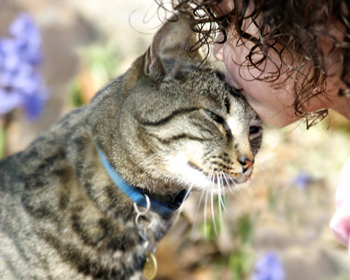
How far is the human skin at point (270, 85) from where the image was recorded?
4.14ft

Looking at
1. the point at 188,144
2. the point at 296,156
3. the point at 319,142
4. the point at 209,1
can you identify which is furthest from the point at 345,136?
the point at 209,1

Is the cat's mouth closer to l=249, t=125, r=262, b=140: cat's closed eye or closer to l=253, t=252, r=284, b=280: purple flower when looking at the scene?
l=249, t=125, r=262, b=140: cat's closed eye

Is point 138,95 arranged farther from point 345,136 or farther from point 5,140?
point 345,136

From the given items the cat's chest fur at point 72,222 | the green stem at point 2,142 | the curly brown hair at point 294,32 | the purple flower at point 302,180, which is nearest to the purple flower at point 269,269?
the purple flower at point 302,180

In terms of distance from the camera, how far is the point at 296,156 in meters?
3.03

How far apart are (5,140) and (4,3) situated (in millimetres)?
1335

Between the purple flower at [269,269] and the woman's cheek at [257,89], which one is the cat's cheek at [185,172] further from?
the purple flower at [269,269]

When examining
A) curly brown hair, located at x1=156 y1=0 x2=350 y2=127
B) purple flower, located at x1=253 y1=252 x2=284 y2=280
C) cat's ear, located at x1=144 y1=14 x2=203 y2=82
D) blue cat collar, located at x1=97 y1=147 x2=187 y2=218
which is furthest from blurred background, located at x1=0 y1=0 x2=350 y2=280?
curly brown hair, located at x1=156 y1=0 x2=350 y2=127

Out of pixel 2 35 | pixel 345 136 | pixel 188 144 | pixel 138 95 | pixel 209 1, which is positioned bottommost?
pixel 345 136

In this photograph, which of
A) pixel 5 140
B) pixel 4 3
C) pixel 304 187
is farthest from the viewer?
pixel 4 3

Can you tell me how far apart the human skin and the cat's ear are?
95 mm

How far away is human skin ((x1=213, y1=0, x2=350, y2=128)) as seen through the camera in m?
1.26

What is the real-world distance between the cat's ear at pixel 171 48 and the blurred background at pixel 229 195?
35.7 inches

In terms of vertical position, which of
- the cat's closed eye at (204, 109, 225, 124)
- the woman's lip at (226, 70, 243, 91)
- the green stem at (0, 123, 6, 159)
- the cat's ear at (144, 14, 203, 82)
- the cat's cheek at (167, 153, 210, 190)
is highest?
the green stem at (0, 123, 6, 159)
